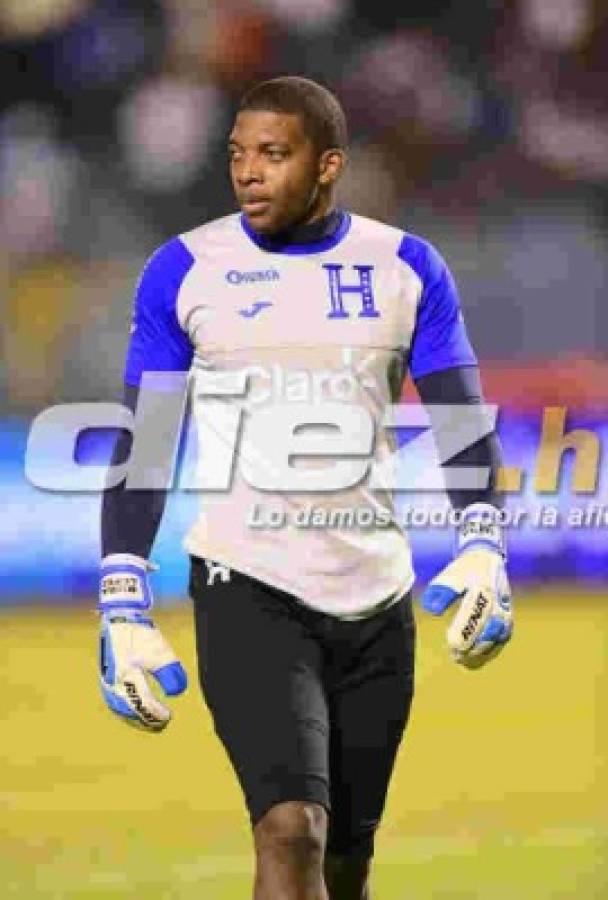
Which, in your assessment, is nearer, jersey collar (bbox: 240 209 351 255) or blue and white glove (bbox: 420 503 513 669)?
blue and white glove (bbox: 420 503 513 669)

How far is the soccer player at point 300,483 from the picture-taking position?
3643 mm

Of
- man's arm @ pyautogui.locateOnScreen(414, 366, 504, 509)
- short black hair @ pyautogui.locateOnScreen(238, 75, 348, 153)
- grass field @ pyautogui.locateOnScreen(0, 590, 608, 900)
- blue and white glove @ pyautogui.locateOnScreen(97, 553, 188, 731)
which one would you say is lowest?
grass field @ pyautogui.locateOnScreen(0, 590, 608, 900)

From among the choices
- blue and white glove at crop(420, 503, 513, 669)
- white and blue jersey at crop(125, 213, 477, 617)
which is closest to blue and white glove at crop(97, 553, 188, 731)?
white and blue jersey at crop(125, 213, 477, 617)

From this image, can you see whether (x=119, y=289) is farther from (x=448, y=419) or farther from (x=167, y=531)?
(x=448, y=419)

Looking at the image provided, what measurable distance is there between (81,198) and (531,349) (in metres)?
2.38

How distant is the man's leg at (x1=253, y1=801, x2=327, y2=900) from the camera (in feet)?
10.8

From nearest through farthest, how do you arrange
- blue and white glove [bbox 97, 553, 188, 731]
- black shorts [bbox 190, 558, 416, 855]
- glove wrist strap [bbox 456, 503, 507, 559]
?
black shorts [bbox 190, 558, 416, 855] → blue and white glove [bbox 97, 553, 188, 731] → glove wrist strap [bbox 456, 503, 507, 559]

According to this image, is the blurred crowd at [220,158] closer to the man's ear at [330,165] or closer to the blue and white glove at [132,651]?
the man's ear at [330,165]

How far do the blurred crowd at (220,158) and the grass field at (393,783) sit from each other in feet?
6.08

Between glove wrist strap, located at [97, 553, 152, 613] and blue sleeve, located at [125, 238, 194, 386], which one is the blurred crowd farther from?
glove wrist strap, located at [97, 553, 152, 613]

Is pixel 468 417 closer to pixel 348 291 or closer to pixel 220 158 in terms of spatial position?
pixel 348 291

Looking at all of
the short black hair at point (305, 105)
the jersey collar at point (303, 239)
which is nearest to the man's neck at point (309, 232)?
the jersey collar at point (303, 239)

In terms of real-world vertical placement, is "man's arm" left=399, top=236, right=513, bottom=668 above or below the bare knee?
above

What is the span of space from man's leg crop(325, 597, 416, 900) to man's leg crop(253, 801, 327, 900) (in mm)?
395
